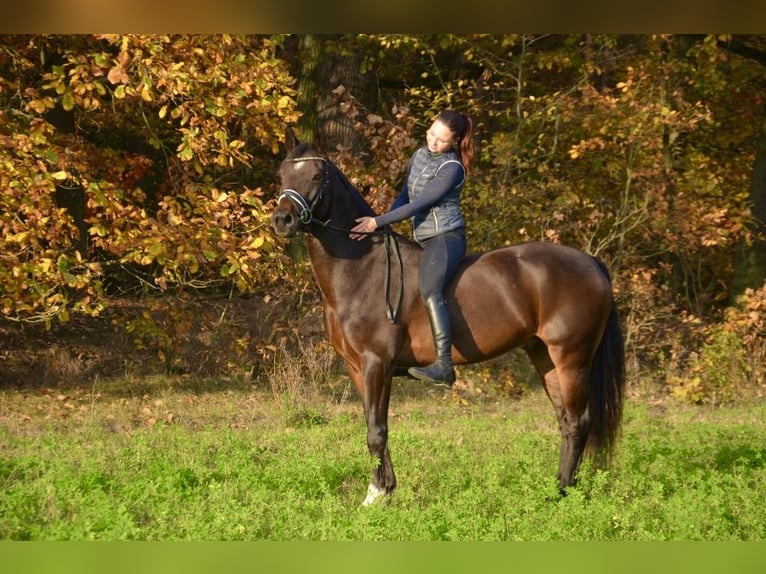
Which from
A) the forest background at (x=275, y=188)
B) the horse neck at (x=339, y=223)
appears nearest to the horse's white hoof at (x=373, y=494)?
the horse neck at (x=339, y=223)

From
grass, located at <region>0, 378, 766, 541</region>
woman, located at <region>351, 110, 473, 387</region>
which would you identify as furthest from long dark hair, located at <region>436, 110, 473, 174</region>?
grass, located at <region>0, 378, 766, 541</region>

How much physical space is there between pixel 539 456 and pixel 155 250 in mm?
4221

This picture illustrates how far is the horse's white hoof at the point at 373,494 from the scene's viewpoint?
22.3ft

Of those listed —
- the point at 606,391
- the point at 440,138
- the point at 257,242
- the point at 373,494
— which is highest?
the point at 440,138

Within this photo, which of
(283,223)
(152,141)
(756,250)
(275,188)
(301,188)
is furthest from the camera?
(275,188)

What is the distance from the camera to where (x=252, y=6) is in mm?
3500

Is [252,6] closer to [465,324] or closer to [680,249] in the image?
[465,324]

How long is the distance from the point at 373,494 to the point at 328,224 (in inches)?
78.3

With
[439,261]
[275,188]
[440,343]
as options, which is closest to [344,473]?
[440,343]

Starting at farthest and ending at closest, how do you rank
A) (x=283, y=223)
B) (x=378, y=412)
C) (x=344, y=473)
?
(x=344, y=473) → (x=378, y=412) → (x=283, y=223)

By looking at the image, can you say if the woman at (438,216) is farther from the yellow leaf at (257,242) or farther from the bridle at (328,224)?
the yellow leaf at (257,242)

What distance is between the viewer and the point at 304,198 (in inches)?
268

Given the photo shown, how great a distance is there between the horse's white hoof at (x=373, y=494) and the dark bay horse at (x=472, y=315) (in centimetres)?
3

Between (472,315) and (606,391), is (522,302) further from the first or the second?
(606,391)
